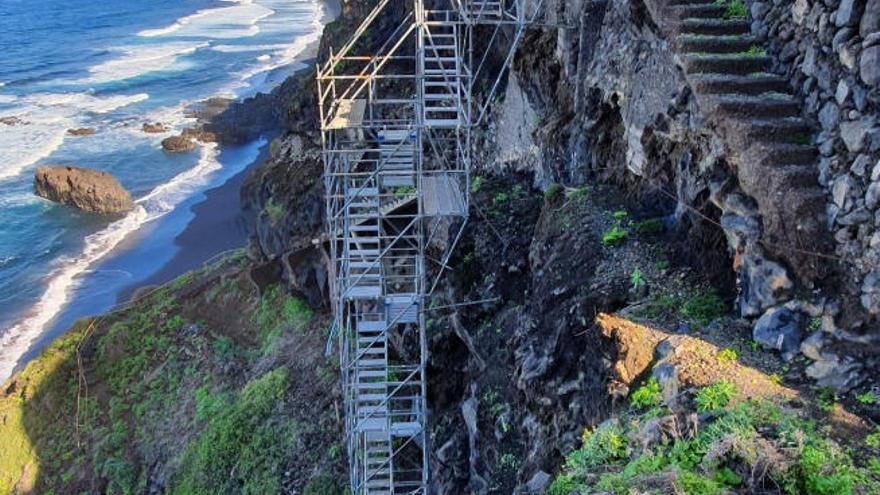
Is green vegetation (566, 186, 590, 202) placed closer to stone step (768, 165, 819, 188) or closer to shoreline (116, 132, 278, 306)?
stone step (768, 165, 819, 188)

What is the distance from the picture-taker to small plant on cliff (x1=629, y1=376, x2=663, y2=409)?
7.69m

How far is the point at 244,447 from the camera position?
17938 millimetres

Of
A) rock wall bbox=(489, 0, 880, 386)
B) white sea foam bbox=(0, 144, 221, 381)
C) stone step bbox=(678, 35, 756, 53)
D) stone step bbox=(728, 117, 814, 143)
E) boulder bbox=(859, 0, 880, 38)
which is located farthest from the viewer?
white sea foam bbox=(0, 144, 221, 381)

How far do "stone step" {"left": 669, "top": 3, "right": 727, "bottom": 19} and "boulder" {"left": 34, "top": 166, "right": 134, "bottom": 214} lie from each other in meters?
33.8

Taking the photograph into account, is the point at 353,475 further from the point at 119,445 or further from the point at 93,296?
the point at 93,296

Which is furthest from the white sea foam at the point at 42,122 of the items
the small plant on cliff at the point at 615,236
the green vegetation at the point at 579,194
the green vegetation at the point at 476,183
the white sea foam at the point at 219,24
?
the small plant on cliff at the point at 615,236

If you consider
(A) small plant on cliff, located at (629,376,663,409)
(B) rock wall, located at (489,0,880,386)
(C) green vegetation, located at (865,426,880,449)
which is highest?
(B) rock wall, located at (489,0,880,386)

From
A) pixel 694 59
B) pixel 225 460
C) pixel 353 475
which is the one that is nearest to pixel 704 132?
pixel 694 59

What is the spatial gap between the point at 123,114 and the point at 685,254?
50.2 meters

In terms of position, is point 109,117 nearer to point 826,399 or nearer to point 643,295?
point 643,295

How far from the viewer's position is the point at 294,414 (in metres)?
18.5

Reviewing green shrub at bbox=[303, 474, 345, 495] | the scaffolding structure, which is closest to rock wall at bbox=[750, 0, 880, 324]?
the scaffolding structure

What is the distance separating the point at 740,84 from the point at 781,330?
3.50 metres

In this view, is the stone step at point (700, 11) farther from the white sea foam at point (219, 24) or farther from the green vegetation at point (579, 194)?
the white sea foam at point (219, 24)
